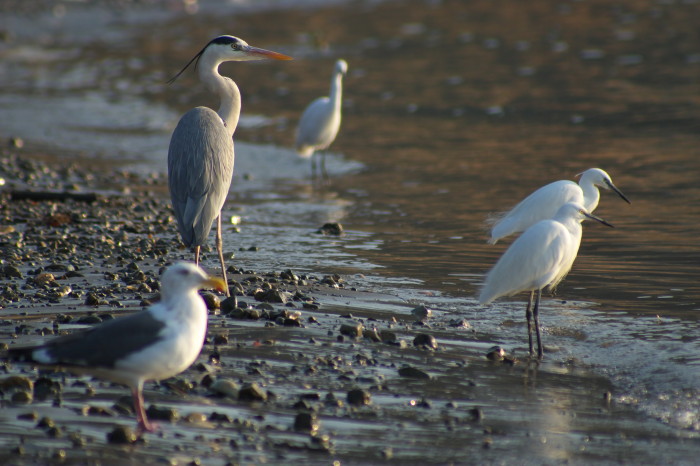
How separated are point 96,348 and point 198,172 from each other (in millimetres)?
3071

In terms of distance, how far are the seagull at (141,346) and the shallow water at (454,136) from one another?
263 cm

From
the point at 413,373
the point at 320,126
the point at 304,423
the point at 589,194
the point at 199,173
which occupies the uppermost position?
the point at 320,126

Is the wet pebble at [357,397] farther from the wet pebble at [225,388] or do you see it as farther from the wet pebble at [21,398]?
the wet pebble at [21,398]

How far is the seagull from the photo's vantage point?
452 centimetres

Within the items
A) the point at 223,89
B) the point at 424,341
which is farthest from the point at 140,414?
the point at 223,89

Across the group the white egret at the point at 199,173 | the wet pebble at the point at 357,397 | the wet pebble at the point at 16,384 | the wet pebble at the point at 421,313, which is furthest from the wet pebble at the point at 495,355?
the wet pebble at the point at 16,384

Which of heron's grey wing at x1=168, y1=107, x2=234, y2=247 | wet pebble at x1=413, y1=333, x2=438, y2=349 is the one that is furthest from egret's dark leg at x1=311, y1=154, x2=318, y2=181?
wet pebble at x1=413, y1=333, x2=438, y2=349

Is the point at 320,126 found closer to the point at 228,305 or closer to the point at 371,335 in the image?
the point at 228,305

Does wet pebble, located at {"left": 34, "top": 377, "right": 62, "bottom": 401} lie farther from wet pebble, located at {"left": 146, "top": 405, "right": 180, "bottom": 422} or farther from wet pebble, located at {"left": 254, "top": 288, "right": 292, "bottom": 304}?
wet pebble, located at {"left": 254, "top": 288, "right": 292, "bottom": 304}

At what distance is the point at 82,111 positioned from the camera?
20422 millimetres

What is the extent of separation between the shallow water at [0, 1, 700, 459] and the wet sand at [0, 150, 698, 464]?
18.1 inches

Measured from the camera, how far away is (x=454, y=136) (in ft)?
55.3

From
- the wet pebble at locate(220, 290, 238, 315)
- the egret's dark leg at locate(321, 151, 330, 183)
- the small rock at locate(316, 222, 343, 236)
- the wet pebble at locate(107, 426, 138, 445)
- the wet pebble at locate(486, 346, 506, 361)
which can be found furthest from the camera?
the egret's dark leg at locate(321, 151, 330, 183)

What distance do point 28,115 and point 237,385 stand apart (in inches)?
627
